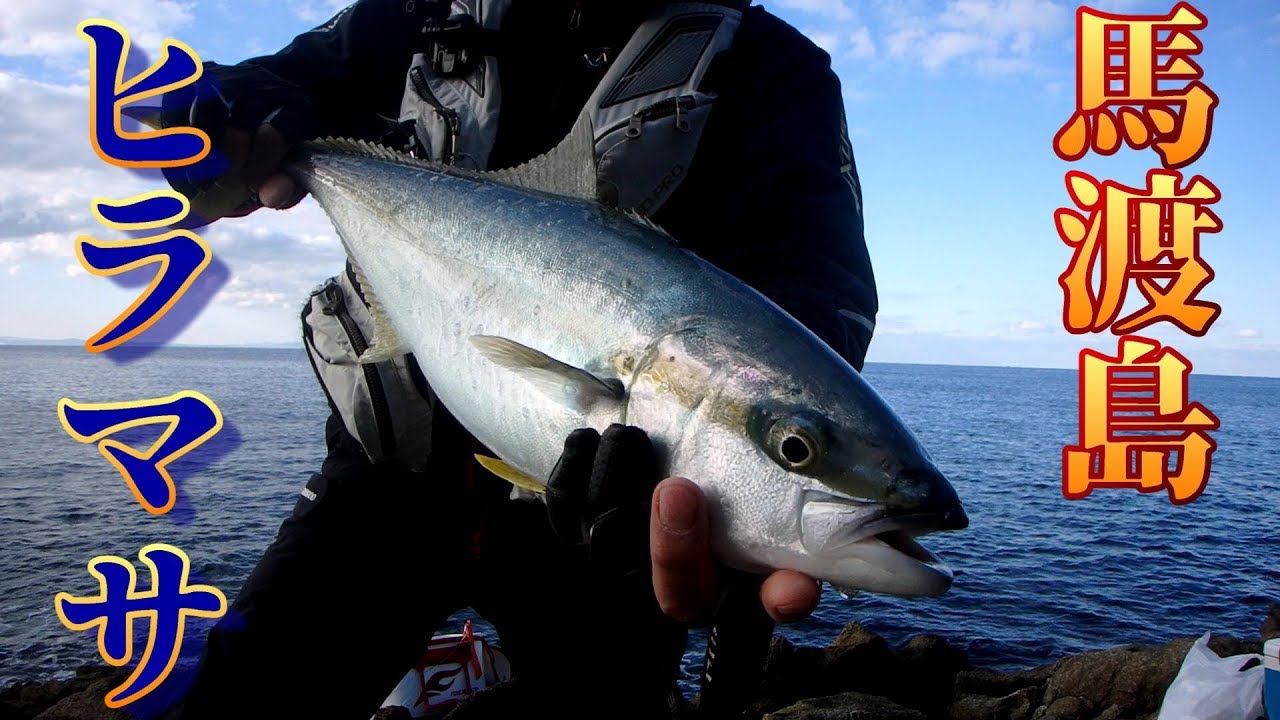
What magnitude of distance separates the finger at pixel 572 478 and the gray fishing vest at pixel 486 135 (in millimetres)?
1376

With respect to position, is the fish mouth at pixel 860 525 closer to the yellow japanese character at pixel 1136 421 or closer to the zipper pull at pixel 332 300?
the zipper pull at pixel 332 300

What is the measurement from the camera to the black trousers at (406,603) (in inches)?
139

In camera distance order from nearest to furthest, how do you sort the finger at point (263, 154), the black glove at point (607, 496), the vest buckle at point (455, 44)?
1. the black glove at point (607, 496)
2. the finger at point (263, 154)
3. the vest buckle at point (455, 44)

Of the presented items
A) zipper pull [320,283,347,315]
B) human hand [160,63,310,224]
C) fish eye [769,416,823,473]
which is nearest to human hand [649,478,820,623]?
fish eye [769,416,823,473]

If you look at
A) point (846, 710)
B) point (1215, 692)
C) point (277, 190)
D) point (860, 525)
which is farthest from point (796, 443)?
point (846, 710)

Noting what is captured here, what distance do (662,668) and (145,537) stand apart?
19.6 metres

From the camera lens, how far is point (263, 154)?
10.5 feet

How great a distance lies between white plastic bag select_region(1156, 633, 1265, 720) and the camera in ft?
18.2

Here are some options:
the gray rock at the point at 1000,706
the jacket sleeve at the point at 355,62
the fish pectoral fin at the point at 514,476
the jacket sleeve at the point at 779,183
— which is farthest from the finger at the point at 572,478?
the gray rock at the point at 1000,706

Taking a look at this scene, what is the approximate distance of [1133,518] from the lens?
95.5 ft

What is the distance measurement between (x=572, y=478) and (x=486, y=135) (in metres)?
1.96

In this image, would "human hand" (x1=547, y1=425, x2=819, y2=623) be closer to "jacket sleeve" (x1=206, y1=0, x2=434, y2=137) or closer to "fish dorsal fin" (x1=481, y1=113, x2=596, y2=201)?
"fish dorsal fin" (x1=481, y1=113, x2=596, y2=201)

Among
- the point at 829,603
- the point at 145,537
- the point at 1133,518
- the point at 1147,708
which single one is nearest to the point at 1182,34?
the point at 1147,708

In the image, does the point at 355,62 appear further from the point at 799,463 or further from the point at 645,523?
the point at 799,463
